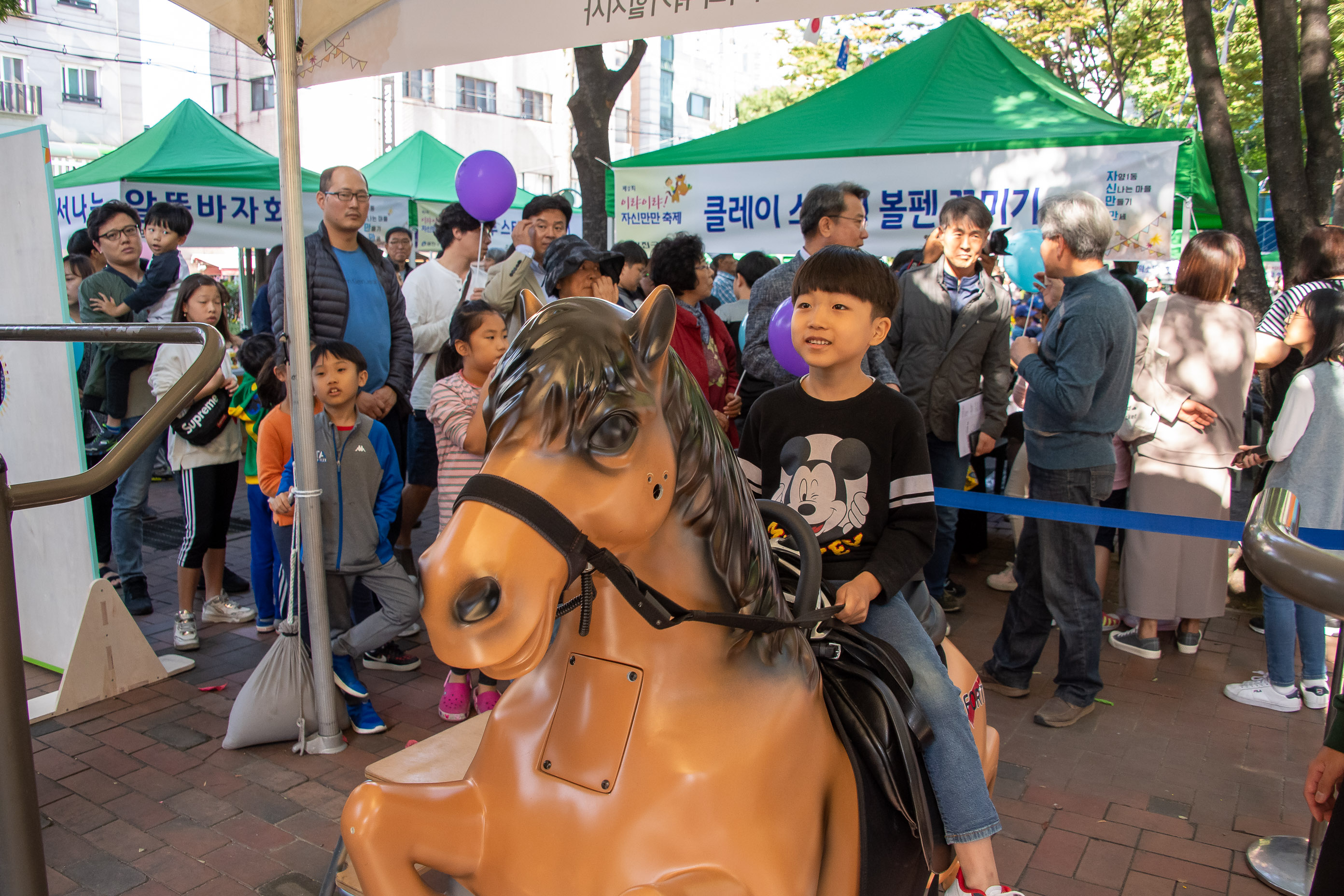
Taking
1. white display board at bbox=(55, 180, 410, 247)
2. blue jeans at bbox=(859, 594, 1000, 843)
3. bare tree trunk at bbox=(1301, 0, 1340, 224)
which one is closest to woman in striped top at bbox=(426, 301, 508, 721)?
blue jeans at bbox=(859, 594, 1000, 843)

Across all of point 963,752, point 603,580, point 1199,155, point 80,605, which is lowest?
point 80,605

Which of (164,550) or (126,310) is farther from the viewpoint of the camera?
(164,550)

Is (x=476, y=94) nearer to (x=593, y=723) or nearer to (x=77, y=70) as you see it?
(x=77, y=70)

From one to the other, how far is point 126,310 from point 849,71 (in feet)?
68.6

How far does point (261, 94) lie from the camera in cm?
3338

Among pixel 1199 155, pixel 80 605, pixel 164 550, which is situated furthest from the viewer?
pixel 1199 155

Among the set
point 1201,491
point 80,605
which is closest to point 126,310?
point 80,605

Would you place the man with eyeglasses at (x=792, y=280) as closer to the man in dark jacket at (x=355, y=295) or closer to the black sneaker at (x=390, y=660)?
the man in dark jacket at (x=355, y=295)

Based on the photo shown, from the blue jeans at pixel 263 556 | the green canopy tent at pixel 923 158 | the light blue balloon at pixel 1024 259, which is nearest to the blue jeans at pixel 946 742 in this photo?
the blue jeans at pixel 263 556

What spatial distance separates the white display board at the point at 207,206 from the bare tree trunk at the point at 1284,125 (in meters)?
8.43

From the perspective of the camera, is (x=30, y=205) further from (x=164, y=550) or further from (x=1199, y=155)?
(x=1199, y=155)

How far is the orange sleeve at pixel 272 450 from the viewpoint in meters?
4.45

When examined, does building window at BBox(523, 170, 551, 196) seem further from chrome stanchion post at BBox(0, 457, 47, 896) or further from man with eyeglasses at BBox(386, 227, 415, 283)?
chrome stanchion post at BBox(0, 457, 47, 896)

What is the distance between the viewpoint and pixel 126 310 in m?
5.99
